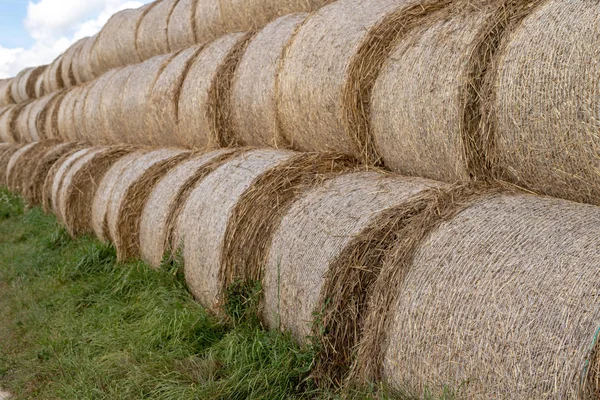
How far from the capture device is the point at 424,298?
7.14ft

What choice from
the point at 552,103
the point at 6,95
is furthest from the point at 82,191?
the point at 6,95

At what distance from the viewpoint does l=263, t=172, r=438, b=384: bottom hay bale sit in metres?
2.55

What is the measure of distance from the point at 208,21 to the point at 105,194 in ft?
6.01

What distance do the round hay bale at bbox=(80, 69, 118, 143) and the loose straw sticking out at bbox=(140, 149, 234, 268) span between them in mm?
3127

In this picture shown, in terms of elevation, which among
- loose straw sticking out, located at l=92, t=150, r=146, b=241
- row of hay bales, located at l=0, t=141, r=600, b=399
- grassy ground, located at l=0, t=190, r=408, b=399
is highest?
loose straw sticking out, located at l=92, t=150, r=146, b=241

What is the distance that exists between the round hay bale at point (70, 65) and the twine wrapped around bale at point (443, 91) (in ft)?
24.1

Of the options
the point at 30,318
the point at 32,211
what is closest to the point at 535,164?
the point at 30,318

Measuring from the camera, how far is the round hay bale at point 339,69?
3.34 m

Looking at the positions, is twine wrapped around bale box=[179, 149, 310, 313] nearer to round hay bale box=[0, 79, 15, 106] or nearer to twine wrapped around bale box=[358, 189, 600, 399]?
twine wrapped around bale box=[358, 189, 600, 399]

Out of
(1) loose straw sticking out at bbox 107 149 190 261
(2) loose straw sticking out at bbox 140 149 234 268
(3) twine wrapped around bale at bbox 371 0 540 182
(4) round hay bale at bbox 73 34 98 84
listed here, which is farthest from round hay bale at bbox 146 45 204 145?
(4) round hay bale at bbox 73 34 98 84

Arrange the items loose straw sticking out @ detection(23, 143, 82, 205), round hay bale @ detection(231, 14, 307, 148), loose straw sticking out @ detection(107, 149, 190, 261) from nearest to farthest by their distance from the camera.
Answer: round hay bale @ detection(231, 14, 307, 148) → loose straw sticking out @ detection(107, 149, 190, 261) → loose straw sticking out @ detection(23, 143, 82, 205)

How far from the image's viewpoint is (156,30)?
678 centimetres

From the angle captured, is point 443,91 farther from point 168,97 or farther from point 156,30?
point 156,30

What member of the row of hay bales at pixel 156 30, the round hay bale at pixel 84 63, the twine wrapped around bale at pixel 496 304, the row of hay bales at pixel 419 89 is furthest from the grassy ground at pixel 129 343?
the round hay bale at pixel 84 63
